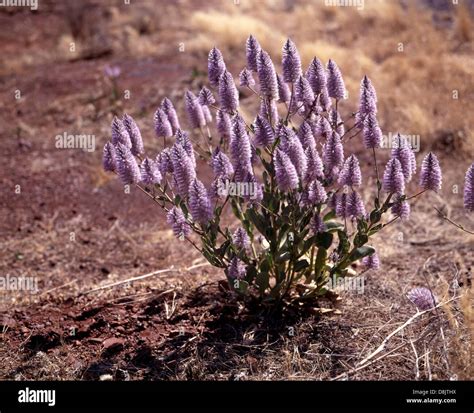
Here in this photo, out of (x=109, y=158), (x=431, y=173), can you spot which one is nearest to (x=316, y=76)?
(x=431, y=173)

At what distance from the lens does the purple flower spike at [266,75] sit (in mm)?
3328

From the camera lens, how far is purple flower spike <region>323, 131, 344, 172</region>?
3357mm

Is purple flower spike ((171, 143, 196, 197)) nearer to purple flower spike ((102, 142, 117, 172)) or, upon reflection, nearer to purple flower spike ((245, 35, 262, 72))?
purple flower spike ((102, 142, 117, 172))

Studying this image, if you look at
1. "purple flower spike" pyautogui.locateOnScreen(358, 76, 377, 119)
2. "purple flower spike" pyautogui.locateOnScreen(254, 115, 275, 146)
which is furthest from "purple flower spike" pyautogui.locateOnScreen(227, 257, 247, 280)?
"purple flower spike" pyautogui.locateOnScreen(358, 76, 377, 119)

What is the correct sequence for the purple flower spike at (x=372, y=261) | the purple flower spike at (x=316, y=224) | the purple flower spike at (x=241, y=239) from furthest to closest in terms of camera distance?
1. the purple flower spike at (x=372, y=261)
2. the purple flower spike at (x=241, y=239)
3. the purple flower spike at (x=316, y=224)

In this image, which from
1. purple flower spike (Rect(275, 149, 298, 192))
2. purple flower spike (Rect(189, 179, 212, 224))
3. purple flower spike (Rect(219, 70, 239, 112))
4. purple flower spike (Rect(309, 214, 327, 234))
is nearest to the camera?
purple flower spike (Rect(275, 149, 298, 192))

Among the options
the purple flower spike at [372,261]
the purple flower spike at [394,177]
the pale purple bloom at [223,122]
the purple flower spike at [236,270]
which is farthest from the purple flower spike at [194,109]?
the purple flower spike at [372,261]

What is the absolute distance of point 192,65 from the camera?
1004 cm

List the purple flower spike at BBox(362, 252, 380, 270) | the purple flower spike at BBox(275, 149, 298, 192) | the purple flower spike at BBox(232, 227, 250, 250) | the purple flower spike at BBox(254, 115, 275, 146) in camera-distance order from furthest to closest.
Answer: the purple flower spike at BBox(362, 252, 380, 270), the purple flower spike at BBox(232, 227, 250, 250), the purple flower spike at BBox(254, 115, 275, 146), the purple flower spike at BBox(275, 149, 298, 192)

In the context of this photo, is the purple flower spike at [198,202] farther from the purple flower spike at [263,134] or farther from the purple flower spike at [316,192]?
the purple flower spike at [316,192]

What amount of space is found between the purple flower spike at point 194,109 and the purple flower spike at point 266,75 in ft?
1.53

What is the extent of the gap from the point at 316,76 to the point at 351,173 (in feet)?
1.70

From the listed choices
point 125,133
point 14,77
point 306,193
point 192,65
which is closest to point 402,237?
point 306,193

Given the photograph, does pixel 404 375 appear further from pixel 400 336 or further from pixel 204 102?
pixel 204 102
